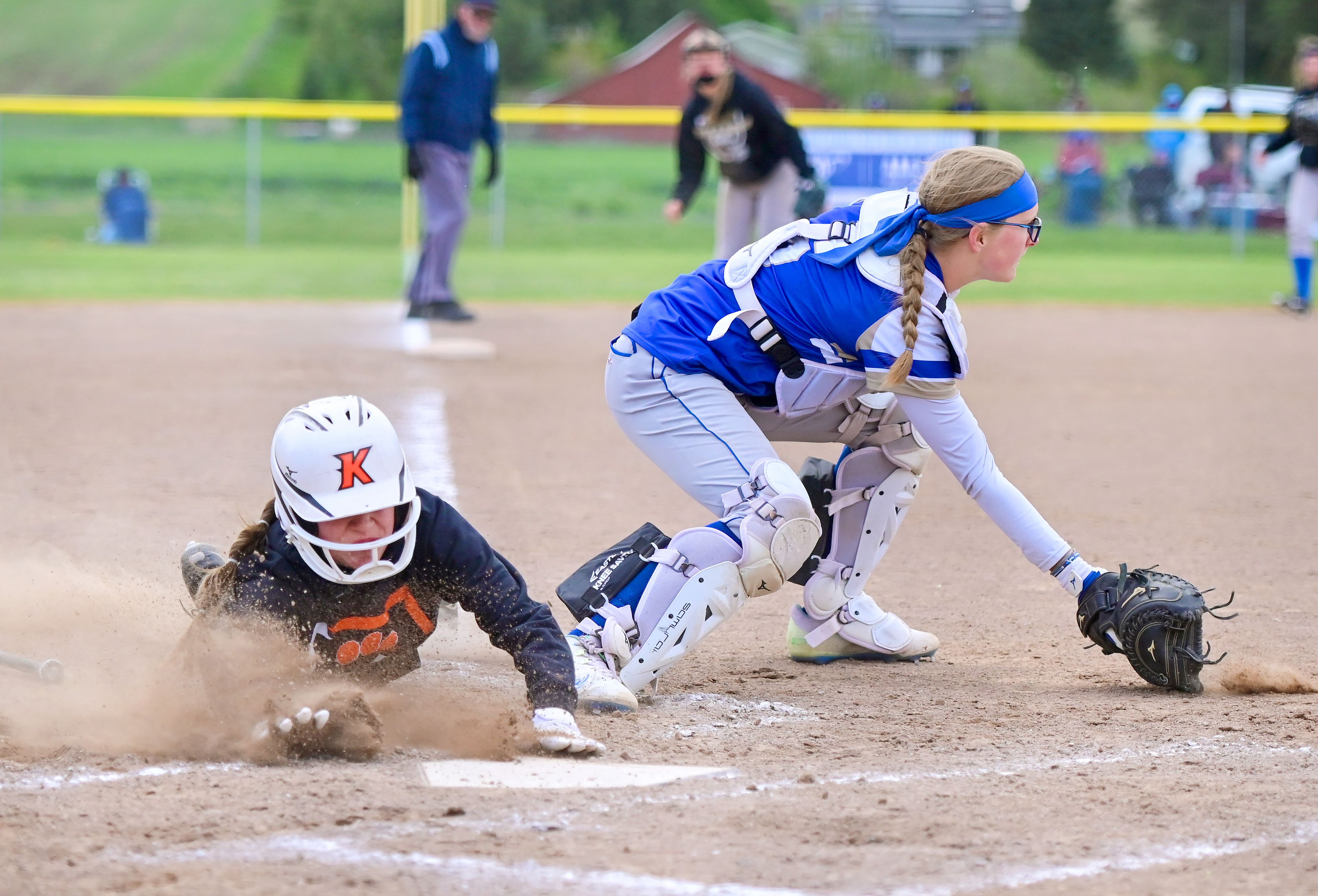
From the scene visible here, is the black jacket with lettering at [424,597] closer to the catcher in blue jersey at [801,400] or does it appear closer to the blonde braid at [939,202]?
the catcher in blue jersey at [801,400]

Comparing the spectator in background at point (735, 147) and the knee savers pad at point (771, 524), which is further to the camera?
the spectator in background at point (735, 147)

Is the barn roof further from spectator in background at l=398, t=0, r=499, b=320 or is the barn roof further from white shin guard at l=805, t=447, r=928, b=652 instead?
white shin guard at l=805, t=447, r=928, b=652

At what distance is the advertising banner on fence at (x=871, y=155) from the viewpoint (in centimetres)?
1756

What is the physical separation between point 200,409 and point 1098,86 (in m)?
22.7

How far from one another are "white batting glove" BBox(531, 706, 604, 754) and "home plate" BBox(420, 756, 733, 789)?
0.03 m

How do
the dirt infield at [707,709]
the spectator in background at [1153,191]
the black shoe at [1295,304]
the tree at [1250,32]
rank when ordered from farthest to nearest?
the tree at [1250,32], the spectator in background at [1153,191], the black shoe at [1295,304], the dirt infield at [707,709]

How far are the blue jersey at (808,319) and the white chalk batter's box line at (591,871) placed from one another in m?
1.26

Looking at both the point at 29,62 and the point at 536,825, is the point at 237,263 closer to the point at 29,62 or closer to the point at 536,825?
the point at 536,825

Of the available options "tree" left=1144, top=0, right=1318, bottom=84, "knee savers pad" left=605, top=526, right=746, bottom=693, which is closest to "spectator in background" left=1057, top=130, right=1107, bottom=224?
"tree" left=1144, top=0, right=1318, bottom=84

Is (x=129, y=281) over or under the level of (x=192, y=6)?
under

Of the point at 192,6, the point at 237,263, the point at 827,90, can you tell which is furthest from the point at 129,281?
the point at 192,6

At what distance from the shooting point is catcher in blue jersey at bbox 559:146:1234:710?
3.61 m

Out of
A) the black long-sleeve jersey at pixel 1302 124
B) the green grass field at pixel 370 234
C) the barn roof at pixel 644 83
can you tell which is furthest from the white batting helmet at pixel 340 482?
the barn roof at pixel 644 83

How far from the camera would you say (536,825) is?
2814 mm
